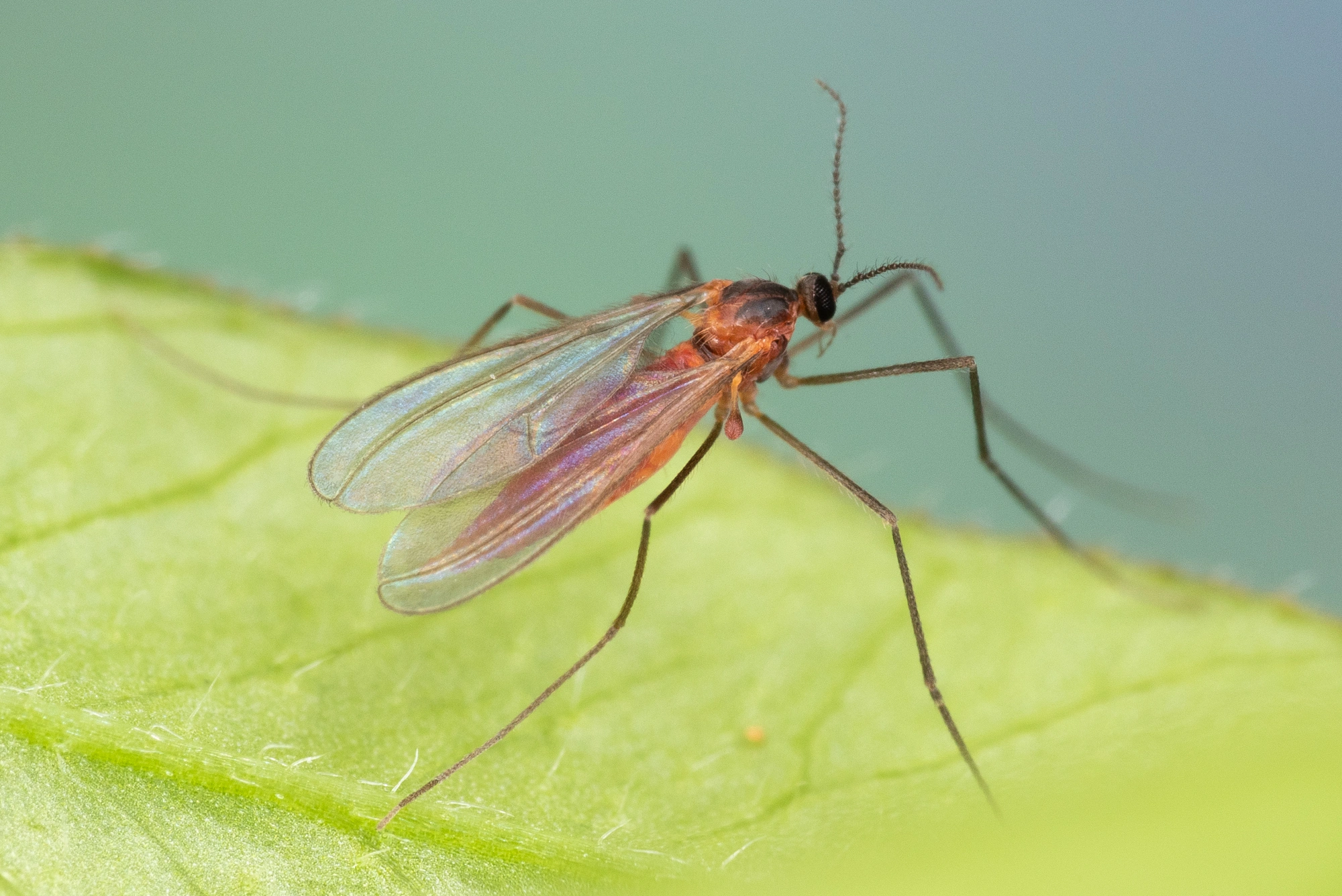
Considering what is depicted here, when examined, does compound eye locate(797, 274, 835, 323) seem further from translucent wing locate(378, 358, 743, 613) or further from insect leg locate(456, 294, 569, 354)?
insect leg locate(456, 294, 569, 354)

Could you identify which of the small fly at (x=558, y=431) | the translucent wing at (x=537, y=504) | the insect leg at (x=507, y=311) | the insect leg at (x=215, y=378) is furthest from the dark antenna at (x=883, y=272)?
the insect leg at (x=215, y=378)

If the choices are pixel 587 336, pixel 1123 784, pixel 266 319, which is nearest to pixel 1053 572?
pixel 1123 784

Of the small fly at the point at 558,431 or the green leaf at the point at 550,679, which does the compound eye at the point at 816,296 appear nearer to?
the small fly at the point at 558,431

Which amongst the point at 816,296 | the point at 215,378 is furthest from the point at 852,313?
the point at 215,378

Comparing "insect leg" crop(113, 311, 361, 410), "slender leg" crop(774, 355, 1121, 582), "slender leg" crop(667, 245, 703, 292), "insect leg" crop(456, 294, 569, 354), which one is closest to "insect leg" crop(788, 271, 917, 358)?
"slender leg" crop(774, 355, 1121, 582)

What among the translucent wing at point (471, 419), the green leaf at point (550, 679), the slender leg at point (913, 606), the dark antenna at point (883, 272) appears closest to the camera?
the green leaf at point (550, 679)

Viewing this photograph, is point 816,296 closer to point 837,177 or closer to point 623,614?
point 837,177
